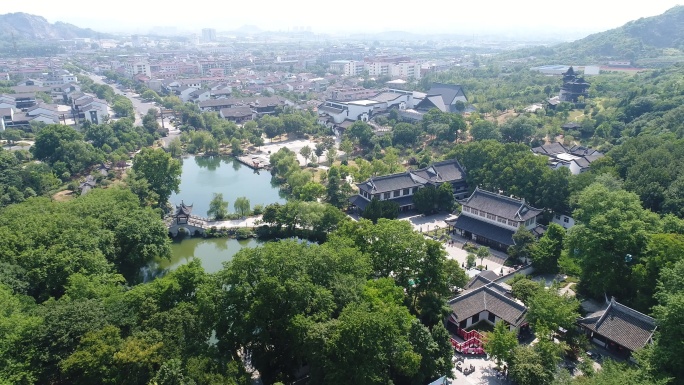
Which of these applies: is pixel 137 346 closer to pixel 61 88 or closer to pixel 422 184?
pixel 422 184

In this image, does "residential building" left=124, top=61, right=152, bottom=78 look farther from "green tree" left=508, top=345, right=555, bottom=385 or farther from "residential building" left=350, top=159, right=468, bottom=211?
"green tree" left=508, top=345, right=555, bottom=385

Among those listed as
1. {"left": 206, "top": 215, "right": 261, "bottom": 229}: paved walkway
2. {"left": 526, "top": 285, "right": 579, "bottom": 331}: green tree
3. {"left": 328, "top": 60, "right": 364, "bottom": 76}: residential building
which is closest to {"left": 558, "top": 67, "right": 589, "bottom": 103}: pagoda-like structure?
{"left": 206, "top": 215, "right": 261, "bottom": 229}: paved walkway

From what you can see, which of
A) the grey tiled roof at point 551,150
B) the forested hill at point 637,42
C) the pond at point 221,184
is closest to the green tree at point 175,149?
the pond at point 221,184

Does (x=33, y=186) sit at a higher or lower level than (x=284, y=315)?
lower

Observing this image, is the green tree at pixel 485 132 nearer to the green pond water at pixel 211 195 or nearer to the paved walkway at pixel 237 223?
the green pond water at pixel 211 195

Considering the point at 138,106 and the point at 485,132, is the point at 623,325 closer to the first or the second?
the point at 485,132

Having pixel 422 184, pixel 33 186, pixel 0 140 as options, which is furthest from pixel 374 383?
pixel 0 140

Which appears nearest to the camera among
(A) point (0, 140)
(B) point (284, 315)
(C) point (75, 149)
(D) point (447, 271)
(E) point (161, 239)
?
(B) point (284, 315)
